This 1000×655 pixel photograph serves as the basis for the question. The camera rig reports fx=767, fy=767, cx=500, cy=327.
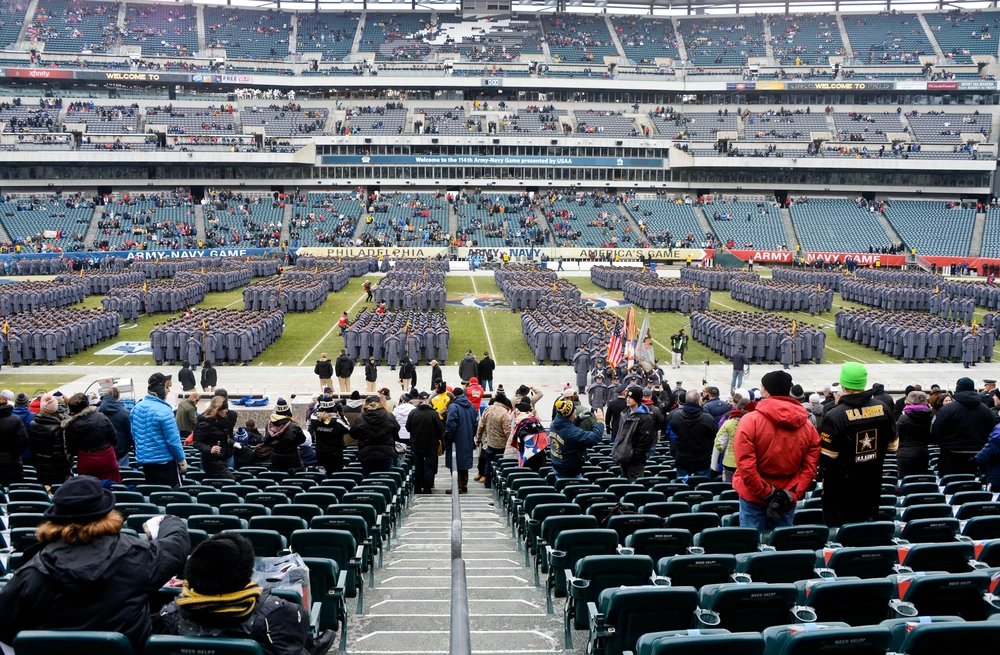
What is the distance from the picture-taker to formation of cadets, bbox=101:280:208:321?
106 ft

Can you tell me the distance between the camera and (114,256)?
52469mm

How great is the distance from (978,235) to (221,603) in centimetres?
6954

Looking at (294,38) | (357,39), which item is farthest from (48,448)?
(294,38)

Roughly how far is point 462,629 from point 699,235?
6477 cm

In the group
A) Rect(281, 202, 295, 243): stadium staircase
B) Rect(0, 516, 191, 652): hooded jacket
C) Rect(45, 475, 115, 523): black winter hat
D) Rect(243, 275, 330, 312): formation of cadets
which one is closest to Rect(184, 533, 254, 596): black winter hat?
Rect(0, 516, 191, 652): hooded jacket

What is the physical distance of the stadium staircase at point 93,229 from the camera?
5762 cm

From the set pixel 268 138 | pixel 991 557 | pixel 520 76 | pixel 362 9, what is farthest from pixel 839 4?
pixel 991 557

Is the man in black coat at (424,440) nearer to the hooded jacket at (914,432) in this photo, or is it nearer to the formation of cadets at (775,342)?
the hooded jacket at (914,432)

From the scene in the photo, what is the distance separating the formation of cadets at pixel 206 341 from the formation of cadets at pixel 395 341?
3.21 meters

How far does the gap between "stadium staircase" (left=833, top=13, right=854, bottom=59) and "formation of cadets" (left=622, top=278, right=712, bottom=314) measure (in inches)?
2184

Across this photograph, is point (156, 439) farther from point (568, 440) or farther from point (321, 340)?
point (321, 340)

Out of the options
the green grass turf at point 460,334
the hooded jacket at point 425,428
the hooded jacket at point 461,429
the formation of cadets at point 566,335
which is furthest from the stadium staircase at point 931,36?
the hooded jacket at point 425,428

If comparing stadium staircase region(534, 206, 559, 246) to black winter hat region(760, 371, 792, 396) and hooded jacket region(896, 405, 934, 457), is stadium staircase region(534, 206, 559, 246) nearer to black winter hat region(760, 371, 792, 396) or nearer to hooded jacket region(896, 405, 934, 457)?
hooded jacket region(896, 405, 934, 457)

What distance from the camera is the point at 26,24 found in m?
74.7
